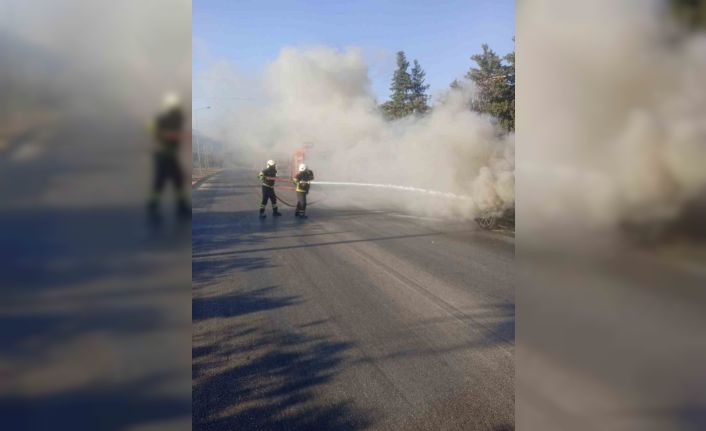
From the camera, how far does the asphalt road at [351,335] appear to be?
8.52 ft

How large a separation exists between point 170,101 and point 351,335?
3.24 meters

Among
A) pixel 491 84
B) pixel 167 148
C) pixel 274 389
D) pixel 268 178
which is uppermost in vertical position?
pixel 491 84

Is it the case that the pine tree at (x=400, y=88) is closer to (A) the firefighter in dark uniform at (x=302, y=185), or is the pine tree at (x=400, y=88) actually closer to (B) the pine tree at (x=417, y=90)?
(B) the pine tree at (x=417, y=90)

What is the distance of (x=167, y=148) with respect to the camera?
27.6 inches

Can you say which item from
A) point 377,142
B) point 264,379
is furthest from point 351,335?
point 377,142

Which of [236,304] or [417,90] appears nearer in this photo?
[236,304]

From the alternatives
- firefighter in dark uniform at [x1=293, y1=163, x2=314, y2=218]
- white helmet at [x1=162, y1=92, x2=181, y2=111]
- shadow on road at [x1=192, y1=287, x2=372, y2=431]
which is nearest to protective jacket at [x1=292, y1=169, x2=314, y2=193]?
firefighter in dark uniform at [x1=293, y1=163, x2=314, y2=218]

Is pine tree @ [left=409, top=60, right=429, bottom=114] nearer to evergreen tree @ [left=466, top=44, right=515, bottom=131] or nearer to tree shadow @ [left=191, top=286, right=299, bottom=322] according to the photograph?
evergreen tree @ [left=466, top=44, right=515, bottom=131]

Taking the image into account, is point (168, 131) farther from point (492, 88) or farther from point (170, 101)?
point (492, 88)

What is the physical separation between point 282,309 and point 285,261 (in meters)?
1.97

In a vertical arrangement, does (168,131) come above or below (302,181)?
below

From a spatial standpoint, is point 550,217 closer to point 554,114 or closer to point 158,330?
point 554,114

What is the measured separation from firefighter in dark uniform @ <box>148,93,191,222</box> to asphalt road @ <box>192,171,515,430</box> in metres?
0.06

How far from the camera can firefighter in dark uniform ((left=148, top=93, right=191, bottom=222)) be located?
2.30ft
